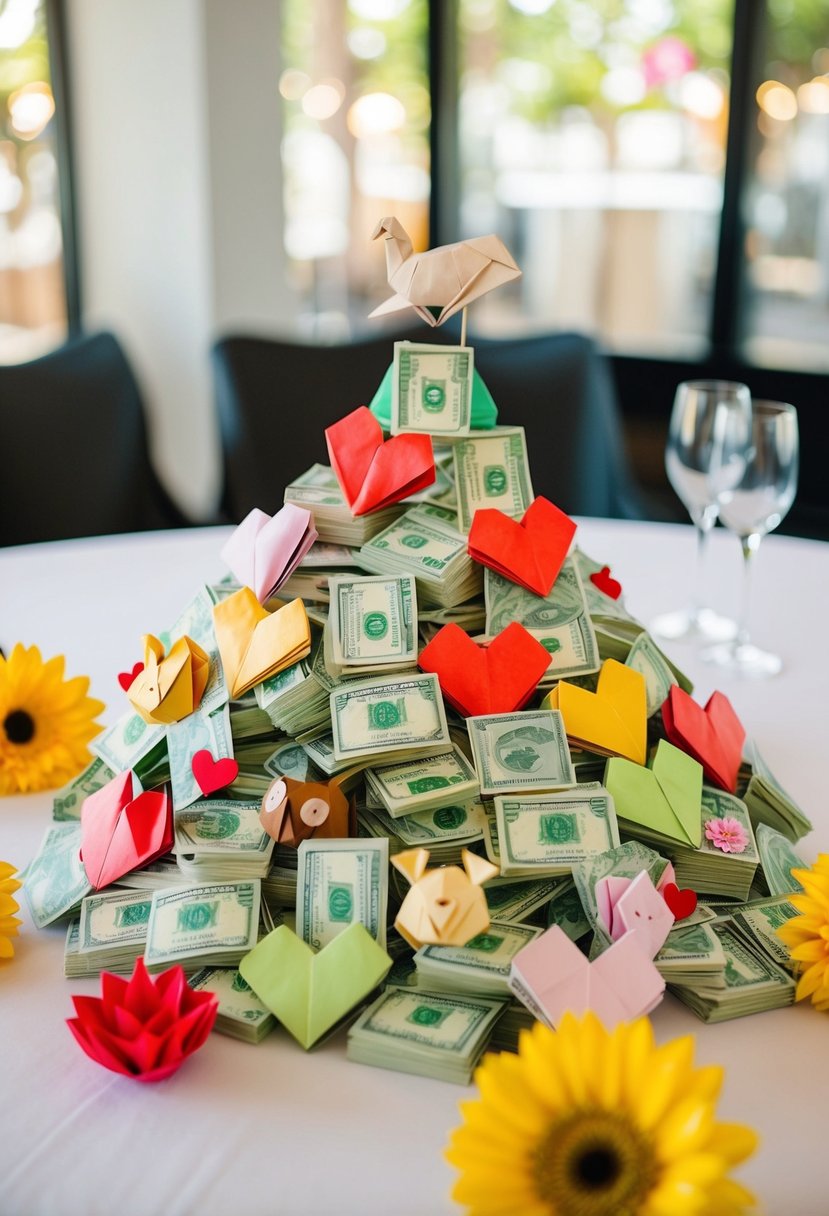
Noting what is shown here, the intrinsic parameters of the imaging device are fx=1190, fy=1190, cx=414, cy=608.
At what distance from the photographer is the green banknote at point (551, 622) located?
827mm

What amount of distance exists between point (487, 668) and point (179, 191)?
2.69m

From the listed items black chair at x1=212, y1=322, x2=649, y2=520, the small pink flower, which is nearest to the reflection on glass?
black chair at x1=212, y1=322, x2=649, y2=520

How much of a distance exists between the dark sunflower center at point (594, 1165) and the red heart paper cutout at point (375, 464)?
45cm

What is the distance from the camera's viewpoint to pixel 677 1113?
0.52m

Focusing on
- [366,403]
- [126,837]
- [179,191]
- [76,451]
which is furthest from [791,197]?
[126,837]

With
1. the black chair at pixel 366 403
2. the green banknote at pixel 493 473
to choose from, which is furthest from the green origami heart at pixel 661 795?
the black chair at pixel 366 403

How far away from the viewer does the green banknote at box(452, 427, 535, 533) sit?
0.88 metres

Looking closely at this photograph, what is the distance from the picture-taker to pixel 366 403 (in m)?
2.30

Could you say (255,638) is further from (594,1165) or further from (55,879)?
(594,1165)

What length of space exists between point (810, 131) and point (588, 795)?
3.25 metres

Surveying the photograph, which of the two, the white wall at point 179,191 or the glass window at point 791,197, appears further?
the glass window at point 791,197

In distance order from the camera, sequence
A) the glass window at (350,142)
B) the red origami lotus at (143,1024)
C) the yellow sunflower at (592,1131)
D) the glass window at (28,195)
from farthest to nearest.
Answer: the glass window at (350,142)
the glass window at (28,195)
the red origami lotus at (143,1024)
the yellow sunflower at (592,1131)

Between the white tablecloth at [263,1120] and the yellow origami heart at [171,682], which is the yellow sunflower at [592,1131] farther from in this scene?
the yellow origami heart at [171,682]

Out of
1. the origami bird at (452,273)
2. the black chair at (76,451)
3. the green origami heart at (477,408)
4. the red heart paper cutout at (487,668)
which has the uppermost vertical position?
the origami bird at (452,273)
